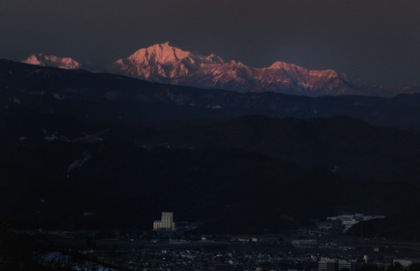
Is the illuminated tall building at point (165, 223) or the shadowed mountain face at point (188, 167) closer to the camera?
the illuminated tall building at point (165, 223)

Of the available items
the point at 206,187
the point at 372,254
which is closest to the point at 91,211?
the point at 206,187

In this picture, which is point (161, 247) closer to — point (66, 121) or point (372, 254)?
point (372, 254)

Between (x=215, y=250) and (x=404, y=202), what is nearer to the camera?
(x=215, y=250)

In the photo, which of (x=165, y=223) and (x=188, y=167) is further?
(x=188, y=167)

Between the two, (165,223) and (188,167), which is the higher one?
(188,167)

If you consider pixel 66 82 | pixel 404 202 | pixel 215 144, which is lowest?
pixel 404 202
